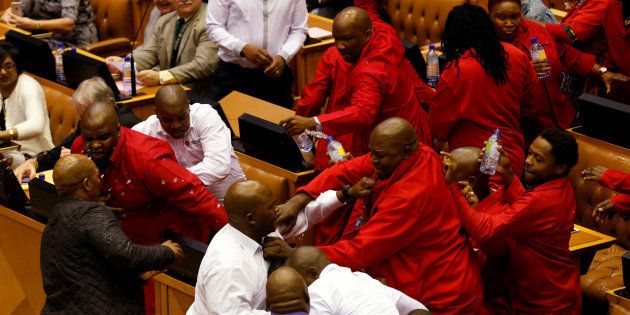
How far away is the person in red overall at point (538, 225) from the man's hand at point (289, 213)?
2.12 feet

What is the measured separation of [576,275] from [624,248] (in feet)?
3.09

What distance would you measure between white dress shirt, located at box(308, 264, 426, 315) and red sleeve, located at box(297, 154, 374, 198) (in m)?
0.88

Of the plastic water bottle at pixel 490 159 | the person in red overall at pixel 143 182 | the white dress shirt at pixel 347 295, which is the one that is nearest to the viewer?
the white dress shirt at pixel 347 295


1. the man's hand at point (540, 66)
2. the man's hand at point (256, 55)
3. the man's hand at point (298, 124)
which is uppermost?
the man's hand at point (540, 66)

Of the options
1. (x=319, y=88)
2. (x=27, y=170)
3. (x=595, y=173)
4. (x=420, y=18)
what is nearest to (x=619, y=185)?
(x=595, y=173)

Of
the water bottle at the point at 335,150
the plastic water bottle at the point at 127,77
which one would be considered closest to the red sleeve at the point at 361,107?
the water bottle at the point at 335,150

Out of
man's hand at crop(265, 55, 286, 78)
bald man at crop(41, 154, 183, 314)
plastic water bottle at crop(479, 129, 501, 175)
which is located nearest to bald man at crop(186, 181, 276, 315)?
bald man at crop(41, 154, 183, 314)

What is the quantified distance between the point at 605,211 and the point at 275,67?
2.58m

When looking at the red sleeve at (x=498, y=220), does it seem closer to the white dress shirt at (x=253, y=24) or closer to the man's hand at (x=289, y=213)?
the man's hand at (x=289, y=213)

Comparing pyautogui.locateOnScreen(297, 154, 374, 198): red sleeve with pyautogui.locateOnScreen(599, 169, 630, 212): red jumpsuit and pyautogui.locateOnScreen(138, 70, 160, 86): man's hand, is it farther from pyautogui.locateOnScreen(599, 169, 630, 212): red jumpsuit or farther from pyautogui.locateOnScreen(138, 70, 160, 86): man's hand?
pyautogui.locateOnScreen(138, 70, 160, 86): man's hand

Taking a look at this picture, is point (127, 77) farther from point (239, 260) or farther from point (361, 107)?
point (239, 260)

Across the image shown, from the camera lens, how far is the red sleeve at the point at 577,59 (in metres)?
6.76

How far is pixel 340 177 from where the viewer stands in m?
5.27

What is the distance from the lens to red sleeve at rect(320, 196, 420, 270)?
15.8 ft
